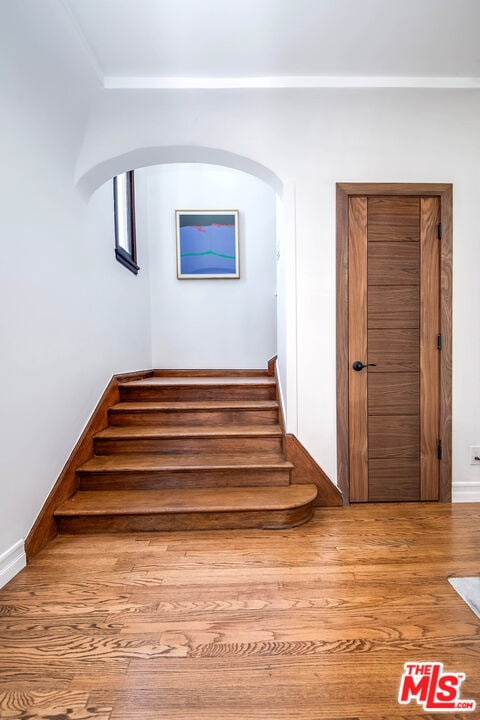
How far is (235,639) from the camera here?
1.17 metres

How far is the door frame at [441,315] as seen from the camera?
212cm

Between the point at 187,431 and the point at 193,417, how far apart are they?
0.63ft

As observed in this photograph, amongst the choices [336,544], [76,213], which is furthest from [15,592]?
[76,213]

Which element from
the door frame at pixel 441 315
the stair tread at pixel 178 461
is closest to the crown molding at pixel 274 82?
the door frame at pixel 441 315

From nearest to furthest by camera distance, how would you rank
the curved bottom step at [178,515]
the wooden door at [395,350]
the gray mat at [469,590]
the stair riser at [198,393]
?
the gray mat at [469,590], the curved bottom step at [178,515], the wooden door at [395,350], the stair riser at [198,393]

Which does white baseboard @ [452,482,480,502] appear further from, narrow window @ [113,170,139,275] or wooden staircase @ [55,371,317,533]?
narrow window @ [113,170,139,275]

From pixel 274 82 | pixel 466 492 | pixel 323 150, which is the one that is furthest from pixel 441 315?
pixel 274 82

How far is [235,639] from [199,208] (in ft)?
12.8

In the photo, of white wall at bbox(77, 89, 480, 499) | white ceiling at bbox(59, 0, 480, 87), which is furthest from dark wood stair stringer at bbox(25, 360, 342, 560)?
white ceiling at bbox(59, 0, 480, 87)

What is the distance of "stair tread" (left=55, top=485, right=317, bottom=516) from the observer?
6.16 ft

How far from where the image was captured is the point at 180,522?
189 cm

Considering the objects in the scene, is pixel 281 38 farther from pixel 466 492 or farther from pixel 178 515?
pixel 466 492

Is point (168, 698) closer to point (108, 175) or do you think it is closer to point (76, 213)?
point (76, 213)

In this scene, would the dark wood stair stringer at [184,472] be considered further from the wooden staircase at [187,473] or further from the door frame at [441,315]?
the door frame at [441,315]
